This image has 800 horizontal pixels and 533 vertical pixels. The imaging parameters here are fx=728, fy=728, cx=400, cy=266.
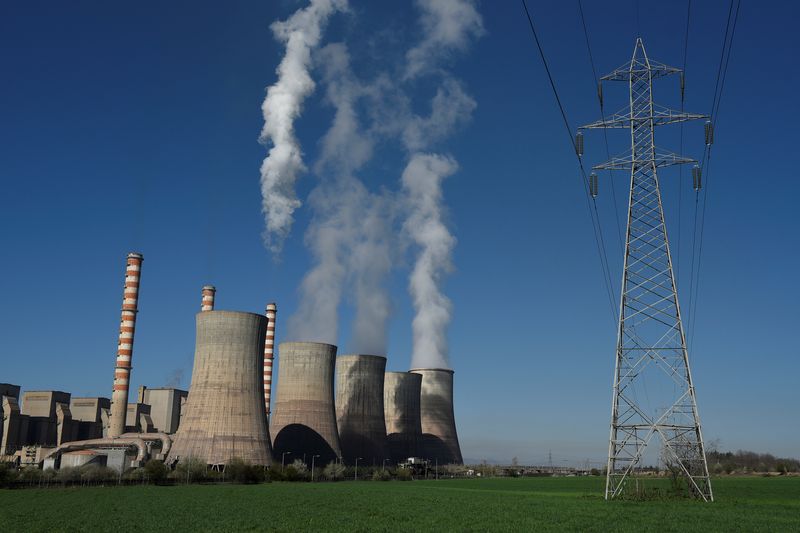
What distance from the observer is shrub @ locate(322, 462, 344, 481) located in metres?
50.3

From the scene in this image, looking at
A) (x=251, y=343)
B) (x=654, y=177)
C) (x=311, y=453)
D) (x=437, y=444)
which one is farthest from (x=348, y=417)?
(x=654, y=177)

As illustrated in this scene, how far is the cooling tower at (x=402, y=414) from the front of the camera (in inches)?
2470

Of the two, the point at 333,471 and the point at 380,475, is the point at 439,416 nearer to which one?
the point at 380,475

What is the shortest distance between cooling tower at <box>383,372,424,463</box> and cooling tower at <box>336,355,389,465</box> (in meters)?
5.33

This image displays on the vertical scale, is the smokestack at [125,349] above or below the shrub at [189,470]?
above

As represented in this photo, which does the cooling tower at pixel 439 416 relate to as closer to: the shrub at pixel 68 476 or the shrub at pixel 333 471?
the shrub at pixel 333 471

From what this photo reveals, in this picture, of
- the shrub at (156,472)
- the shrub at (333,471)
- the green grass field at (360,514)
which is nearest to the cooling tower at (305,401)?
the shrub at (333,471)

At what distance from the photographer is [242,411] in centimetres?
4050

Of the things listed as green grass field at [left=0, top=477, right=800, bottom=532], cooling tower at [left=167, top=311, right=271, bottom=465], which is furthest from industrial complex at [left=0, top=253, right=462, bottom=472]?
green grass field at [left=0, top=477, right=800, bottom=532]

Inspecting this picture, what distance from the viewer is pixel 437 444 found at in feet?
224

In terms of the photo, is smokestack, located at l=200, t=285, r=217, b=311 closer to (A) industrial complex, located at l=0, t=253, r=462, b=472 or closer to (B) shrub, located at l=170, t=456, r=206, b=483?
(A) industrial complex, located at l=0, t=253, r=462, b=472

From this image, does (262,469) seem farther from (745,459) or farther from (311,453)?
(745,459)

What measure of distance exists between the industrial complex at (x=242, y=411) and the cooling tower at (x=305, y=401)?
69 millimetres

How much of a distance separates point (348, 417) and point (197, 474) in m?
18.0
